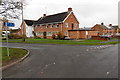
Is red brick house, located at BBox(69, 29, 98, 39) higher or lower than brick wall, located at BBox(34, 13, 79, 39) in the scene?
lower

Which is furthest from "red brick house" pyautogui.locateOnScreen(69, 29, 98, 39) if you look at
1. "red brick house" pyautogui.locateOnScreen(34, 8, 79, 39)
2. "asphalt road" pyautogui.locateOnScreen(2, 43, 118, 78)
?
"asphalt road" pyautogui.locateOnScreen(2, 43, 118, 78)

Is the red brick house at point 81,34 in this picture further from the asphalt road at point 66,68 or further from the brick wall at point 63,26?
the asphalt road at point 66,68

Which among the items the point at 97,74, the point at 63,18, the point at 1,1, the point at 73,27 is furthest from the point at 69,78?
the point at 73,27

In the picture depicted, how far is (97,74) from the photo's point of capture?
17.5ft

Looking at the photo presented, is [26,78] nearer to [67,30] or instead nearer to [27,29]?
[67,30]

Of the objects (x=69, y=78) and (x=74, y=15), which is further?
(x=74, y=15)

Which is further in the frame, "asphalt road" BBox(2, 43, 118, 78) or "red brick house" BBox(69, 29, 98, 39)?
"red brick house" BBox(69, 29, 98, 39)

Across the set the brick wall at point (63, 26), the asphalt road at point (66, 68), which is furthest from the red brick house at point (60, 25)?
the asphalt road at point (66, 68)

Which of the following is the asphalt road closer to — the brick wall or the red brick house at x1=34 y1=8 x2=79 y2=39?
the red brick house at x1=34 y1=8 x2=79 y2=39

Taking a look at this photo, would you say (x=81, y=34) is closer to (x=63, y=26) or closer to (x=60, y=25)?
(x=63, y=26)

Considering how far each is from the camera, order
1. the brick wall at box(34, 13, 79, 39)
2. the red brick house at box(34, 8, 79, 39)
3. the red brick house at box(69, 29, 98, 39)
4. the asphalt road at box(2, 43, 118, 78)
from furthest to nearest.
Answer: the red brick house at box(34, 8, 79, 39), the brick wall at box(34, 13, 79, 39), the red brick house at box(69, 29, 98, 39), the asphalt road at box(2, 43, 118, 78)

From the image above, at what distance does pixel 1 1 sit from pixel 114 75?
1071 cm

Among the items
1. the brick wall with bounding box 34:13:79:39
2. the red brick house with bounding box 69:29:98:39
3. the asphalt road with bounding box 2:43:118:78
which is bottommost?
the asphalt road with bounding box 2:43:118:78

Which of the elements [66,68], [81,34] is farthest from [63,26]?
[66,68]
